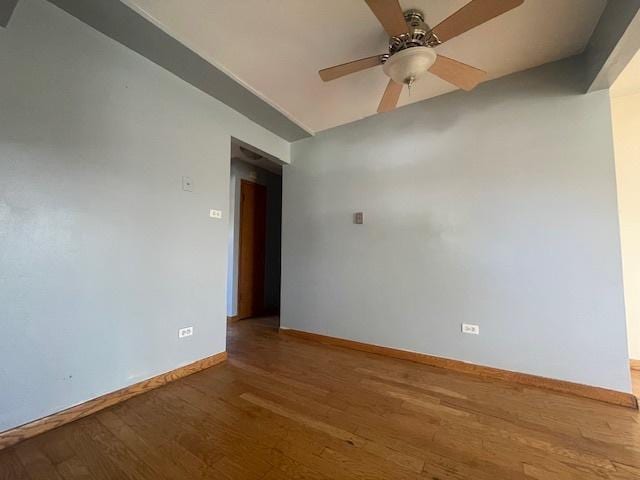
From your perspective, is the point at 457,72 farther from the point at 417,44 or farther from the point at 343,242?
the point at 343,242

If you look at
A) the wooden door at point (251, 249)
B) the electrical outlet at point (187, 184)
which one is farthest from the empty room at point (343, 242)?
the wooden door at point (251, 249)

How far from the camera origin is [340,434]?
4.55 feet

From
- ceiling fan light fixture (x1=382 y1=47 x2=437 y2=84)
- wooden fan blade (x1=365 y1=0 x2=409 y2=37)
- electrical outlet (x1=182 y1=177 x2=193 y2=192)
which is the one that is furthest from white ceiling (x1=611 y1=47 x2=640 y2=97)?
electrical outlet (x1=182 y1=177 x2=193 y2=192)

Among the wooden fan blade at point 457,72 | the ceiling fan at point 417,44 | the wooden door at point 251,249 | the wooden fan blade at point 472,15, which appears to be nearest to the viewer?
the wooden fan blade at point 472,15

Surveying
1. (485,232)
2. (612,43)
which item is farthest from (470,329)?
(612,43)

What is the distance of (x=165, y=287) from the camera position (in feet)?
6.54

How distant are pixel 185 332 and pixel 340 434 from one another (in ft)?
5.02

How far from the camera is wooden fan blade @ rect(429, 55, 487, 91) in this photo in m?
1.49

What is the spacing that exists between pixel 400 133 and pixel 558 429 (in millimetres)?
2626

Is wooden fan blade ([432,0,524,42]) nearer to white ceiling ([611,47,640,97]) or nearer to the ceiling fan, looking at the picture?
the ceiling fan

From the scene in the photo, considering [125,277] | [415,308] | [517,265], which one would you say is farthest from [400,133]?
[125,277]

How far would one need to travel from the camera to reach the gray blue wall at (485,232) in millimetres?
1820

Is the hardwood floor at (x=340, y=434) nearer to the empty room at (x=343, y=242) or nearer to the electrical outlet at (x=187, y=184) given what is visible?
the empty room at (x=343, y=242)

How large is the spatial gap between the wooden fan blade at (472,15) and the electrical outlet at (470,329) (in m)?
2.18
